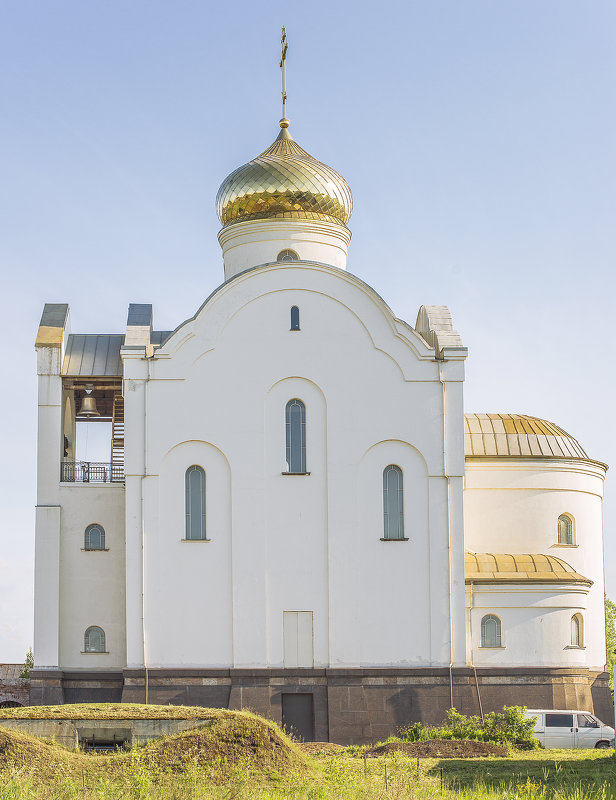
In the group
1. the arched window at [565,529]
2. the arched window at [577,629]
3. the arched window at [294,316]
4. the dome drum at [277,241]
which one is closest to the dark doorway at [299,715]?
the arched window at [577,629]

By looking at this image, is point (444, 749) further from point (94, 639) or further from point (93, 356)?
point (93, 356)

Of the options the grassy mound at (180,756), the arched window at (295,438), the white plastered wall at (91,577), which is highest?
the arched window at (295,438)

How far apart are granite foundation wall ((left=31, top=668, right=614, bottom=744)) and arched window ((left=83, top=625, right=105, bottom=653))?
2.06 meters

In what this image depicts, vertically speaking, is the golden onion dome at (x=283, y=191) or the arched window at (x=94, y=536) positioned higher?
the golden onion dome at (x=283, y=191)

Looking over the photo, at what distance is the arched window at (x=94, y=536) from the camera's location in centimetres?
3120

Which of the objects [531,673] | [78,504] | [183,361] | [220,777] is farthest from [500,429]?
[220,777]

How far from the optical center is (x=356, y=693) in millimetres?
28781

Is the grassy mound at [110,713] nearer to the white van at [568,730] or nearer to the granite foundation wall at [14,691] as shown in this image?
the white van at [568,730]

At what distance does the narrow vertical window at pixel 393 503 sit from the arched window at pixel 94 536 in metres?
6.96

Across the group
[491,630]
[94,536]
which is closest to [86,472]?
[94,536]

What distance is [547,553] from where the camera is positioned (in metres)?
32.4

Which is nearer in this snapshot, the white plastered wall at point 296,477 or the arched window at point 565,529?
the white plastered wall at point 296,477

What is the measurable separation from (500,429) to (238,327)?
757cm

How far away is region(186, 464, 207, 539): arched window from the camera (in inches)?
1167
